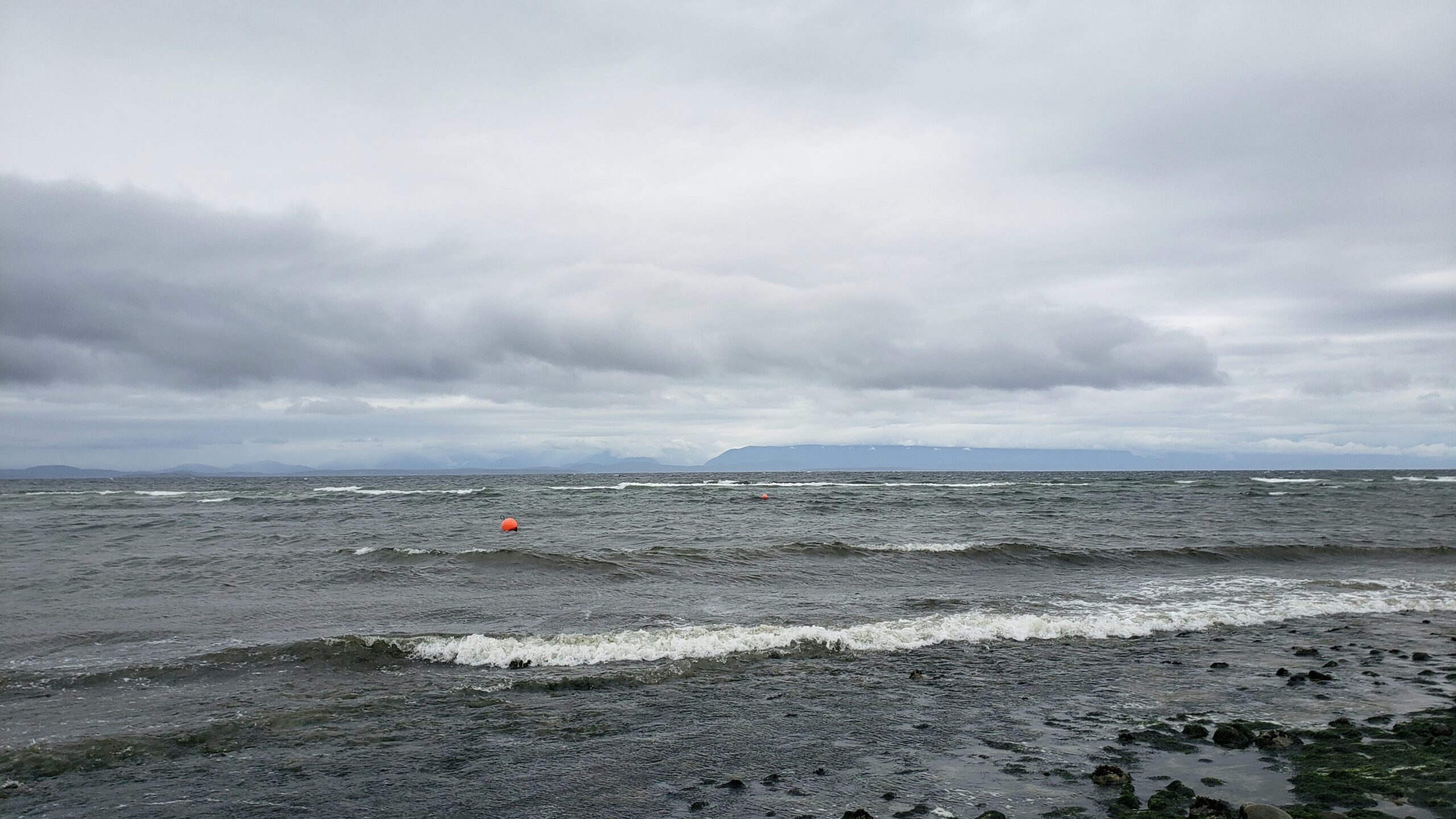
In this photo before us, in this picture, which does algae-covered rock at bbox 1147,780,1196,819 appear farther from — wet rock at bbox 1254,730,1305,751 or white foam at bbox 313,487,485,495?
white foam at bbox 313,487,485,495

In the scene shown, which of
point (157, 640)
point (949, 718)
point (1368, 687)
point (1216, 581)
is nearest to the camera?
point (949, 718)

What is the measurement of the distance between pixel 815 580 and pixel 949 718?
11980 mm

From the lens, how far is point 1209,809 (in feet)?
21.3

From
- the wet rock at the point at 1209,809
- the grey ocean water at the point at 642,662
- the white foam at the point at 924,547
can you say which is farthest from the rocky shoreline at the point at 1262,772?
the white foam at the point at 924,547

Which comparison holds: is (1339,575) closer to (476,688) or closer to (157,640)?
(476,688)

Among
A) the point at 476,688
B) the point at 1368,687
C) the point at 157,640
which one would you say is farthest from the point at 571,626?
the point at 1368,687

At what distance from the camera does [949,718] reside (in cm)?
972

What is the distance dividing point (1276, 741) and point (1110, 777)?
2490 millimetres

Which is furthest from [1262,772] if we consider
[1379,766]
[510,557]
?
[510,557]

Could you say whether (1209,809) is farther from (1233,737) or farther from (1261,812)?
(1233,737)

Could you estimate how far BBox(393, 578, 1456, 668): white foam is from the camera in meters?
13.4

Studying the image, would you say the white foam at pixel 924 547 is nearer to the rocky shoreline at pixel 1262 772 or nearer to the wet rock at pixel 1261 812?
the rocky shoreline at pixel 1262 772

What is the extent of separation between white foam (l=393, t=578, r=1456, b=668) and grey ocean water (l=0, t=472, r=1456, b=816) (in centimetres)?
8

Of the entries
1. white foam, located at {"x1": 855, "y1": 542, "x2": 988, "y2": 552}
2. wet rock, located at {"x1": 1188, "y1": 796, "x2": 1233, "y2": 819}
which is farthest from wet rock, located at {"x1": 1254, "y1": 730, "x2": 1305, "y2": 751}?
white foam, located at {"x1": 855, "y1": 542, "x2": 988, "y2": 552}
